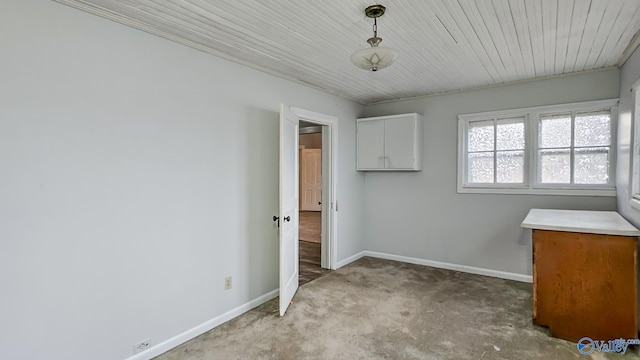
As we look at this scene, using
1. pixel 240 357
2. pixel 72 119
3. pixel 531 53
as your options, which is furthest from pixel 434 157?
pixel 72 119

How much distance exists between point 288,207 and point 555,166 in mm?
3115

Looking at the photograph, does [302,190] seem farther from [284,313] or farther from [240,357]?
[240,357]

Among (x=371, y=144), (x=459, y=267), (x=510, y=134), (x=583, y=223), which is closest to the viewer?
(x=583, y=223)

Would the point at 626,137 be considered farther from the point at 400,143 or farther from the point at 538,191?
the point at 400,143

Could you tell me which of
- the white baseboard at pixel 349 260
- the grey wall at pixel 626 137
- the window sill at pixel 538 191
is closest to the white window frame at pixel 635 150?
the grey wall at pixel 626 137

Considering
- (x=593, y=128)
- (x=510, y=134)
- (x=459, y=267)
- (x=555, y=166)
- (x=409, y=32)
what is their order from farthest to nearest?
(x=459, y=267) → (x=510, y=134) → (x=555, y=166) → (x=593, y=128) → (x=409, y=32)

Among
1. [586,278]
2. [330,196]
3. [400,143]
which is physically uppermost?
[400,143]

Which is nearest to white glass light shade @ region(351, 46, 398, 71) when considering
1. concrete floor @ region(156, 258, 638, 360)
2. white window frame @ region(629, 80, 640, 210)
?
concrete floor @ region(156, 258, 638, 360)

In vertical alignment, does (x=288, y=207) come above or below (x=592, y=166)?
below

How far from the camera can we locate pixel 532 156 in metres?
3.87

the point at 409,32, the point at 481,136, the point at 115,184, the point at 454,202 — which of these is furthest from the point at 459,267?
the point at 115,184

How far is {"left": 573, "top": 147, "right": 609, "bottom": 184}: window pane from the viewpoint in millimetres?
3516

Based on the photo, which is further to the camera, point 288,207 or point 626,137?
point 288,207

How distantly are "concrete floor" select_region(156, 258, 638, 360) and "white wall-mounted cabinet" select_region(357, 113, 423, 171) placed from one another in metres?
1.59
